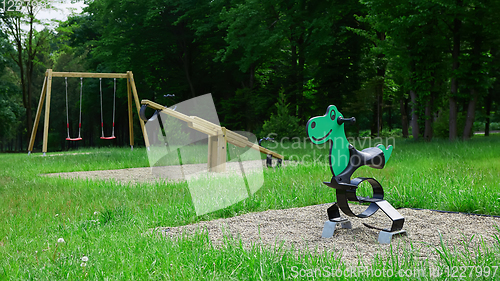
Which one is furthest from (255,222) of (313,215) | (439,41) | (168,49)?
(168,49)

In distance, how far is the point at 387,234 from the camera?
122 inches

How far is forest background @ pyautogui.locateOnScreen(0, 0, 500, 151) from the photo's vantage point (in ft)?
45.3

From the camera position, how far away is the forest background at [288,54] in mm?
13797

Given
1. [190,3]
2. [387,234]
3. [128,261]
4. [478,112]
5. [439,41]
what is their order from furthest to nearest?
[478,112] < [190,3] < [439,41] < [387,234] < [128,261]

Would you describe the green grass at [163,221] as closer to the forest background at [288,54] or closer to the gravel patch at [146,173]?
the gravel patch at [146,173]

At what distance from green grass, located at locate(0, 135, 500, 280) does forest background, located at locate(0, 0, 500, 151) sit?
722cm

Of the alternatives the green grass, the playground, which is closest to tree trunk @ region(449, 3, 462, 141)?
the green grass

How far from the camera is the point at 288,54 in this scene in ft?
78.3

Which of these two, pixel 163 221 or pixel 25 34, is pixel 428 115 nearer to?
pixel 163 221

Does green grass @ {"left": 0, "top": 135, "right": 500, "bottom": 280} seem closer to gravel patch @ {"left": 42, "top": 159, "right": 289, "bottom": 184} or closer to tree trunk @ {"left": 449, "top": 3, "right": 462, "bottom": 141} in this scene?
gravel patch @ {"left": 42, "top": 159, "right": 289, "bottom": 184}

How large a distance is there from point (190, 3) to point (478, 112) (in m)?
27.5

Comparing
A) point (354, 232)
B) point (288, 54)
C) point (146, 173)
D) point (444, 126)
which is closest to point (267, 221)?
point (354, 232)

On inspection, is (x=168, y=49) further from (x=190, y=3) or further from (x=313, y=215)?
(x=313, y=215)

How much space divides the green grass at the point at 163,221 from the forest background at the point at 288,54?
7224mm
